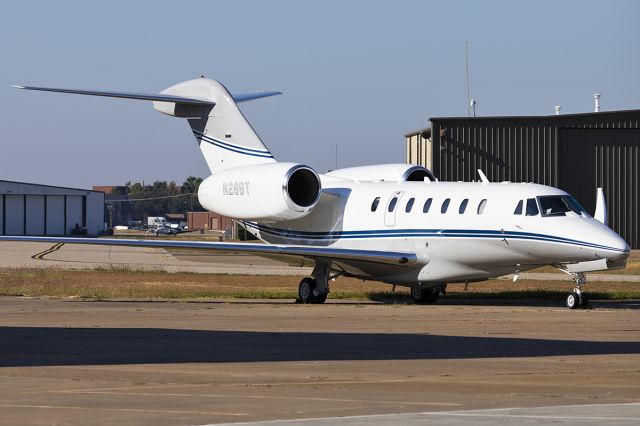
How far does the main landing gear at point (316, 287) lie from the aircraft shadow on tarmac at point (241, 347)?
941 centimetres

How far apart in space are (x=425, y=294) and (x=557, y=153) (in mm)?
23328

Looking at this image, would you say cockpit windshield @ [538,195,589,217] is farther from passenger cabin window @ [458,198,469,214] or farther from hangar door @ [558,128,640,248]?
→ hangar door @ [558,128,640,248]

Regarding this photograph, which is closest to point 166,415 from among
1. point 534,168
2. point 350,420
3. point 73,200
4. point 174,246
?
point 350,420

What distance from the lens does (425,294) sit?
28422 millimetres

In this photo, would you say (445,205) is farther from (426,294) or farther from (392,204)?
(426,294)

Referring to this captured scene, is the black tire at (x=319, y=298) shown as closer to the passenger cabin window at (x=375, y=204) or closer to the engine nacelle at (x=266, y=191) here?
the engine nacelle at (x=266, y=191)

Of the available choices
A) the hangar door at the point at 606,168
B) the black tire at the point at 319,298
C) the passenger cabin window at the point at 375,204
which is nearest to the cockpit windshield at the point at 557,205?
the passenger cabin window at the point at 375,204

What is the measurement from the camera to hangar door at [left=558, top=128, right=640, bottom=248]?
50.7 meters

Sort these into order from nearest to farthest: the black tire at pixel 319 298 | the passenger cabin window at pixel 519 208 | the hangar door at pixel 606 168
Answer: the passenger cabin window at pixel 519 208
the black tire at pixel 319 298
the hangar door at pixel 606 168

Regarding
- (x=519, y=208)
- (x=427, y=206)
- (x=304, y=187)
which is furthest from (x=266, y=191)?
(x=519, y=208)

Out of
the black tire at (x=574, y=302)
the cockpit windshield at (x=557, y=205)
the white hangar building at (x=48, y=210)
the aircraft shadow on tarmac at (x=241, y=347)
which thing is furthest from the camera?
the white hangar building at (x=48, y=210)

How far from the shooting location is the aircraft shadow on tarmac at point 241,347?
47.1 feet

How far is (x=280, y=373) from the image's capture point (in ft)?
42.2

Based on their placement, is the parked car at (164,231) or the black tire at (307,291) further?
the parked car at (164,231)
